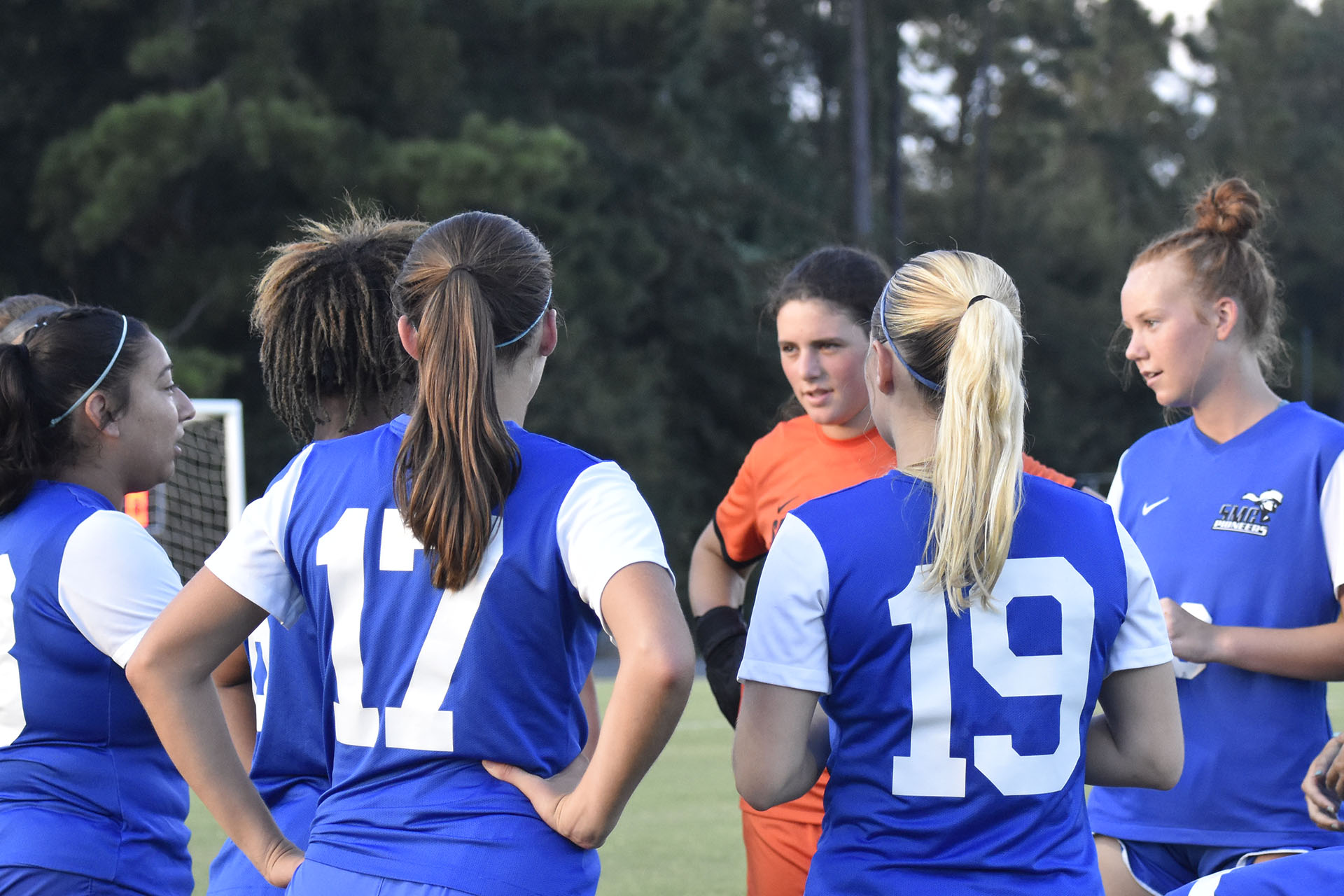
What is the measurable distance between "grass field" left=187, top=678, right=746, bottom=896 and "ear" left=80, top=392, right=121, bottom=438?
321cm

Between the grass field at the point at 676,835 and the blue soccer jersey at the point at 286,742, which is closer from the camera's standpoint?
the blue soccer jersey at the point at 286,742

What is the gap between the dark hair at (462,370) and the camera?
1765 millimetres

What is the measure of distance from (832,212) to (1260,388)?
2259 centimetres

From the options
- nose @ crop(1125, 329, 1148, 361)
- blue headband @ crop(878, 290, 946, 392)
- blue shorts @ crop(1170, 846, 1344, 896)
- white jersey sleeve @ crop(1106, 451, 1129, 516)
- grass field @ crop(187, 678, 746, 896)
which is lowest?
grass field @ crop(187, 678, 746, 896)

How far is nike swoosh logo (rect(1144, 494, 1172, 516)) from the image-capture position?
9.20ft

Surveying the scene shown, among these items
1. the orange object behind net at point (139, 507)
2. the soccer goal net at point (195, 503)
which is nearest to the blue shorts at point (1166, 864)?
the orange object behind net at point (139, 507)

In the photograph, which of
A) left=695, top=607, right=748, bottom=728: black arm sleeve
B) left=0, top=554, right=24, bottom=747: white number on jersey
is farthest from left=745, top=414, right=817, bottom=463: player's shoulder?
left=0, top=554, right=24, bottom=747: white number on jersey

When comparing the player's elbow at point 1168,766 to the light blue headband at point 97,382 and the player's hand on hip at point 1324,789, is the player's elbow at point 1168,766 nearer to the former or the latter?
the player's hand on hip at point 1324,789

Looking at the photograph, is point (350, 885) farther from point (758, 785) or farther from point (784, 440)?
point (784, 440)

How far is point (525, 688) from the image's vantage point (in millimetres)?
1800

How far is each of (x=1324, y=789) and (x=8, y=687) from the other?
7.40 feet

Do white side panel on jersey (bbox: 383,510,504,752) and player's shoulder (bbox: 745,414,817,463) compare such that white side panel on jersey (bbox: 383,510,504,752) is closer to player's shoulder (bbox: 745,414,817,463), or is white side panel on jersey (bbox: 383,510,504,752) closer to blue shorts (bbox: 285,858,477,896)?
blue shorts (bbox: 285,858,477,896)

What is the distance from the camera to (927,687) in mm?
1811

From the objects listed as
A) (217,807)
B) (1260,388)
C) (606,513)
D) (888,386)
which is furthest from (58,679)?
(1260,388)
